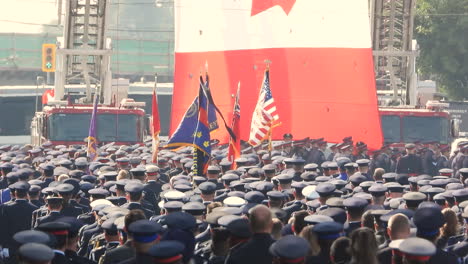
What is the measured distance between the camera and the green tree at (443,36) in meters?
43.8

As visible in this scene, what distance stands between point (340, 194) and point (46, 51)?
90.1 ft

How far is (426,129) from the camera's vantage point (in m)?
26.0

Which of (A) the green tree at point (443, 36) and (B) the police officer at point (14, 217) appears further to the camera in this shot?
(A) the green tree at point (443, 36)

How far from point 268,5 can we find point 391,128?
4778 mm

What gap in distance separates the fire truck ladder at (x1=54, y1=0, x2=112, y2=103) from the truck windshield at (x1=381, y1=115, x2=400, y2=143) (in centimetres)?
726

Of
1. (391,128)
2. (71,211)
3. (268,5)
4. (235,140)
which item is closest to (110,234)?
(71,211)

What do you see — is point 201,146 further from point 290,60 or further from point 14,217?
point 14,217

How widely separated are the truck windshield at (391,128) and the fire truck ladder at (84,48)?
23.8 feet

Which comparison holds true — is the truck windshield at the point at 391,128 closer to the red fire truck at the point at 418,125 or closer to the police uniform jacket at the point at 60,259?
the red fire truck at the point at 418,125

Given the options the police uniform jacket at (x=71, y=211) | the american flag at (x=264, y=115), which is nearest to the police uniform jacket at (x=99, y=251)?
the police uniform jacket at (x=71, y=211)

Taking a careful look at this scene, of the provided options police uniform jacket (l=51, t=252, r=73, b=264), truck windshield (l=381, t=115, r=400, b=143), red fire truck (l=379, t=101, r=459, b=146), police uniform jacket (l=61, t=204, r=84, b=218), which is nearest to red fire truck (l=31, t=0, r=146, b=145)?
truck windshield (l=381, t=115, r=400, b=143)

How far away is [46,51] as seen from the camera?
3959 centimetres

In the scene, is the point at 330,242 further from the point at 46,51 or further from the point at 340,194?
the point at 46,51

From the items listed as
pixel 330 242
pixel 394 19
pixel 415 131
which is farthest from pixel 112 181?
pixel 394 19
